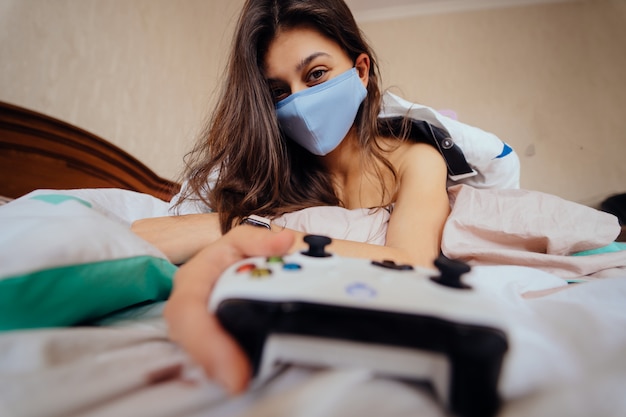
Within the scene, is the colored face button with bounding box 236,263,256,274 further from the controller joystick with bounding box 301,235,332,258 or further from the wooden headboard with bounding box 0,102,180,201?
the wooden headboard with bounding box 0,102,180,201

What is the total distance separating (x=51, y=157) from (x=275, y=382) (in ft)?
3.53

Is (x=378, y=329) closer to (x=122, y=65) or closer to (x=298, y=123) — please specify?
(x=298, y=123)

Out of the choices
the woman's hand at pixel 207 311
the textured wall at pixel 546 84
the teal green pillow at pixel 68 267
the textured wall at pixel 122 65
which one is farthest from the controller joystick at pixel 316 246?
the textured wall at pixel 546 84

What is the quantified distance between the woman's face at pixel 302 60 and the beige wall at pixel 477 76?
82cm

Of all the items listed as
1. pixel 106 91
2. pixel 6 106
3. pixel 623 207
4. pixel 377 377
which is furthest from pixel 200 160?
pixel 623 207

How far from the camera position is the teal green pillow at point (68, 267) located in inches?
9.1

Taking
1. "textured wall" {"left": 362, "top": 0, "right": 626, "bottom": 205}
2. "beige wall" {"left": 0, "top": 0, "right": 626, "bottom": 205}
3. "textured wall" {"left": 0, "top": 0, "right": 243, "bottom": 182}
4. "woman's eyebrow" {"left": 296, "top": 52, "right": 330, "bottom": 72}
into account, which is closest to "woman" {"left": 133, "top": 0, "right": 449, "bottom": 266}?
"woman's eyebrow" {"left": 296, "top": 52, "right": 330, "bottom": 72}

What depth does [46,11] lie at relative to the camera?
3.15 ft

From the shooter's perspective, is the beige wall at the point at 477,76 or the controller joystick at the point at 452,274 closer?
the controller joystick at the point at 452,274

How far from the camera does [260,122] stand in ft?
2.52

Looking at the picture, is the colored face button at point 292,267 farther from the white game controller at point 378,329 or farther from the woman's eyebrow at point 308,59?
the woman's eyebrow at point 308,59

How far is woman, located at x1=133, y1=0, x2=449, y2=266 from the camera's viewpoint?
72 cm

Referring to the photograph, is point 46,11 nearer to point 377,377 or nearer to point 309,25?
point 309,25

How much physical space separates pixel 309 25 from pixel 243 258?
2.42 ft
